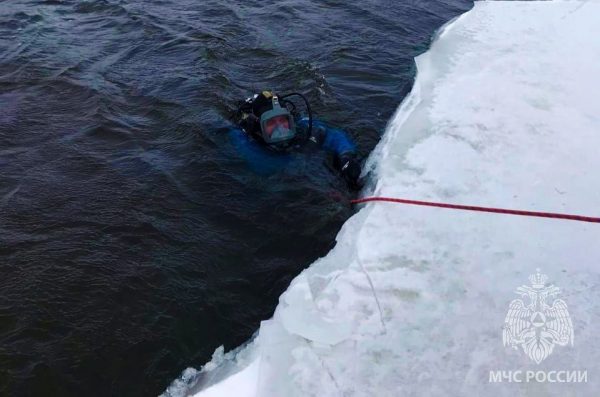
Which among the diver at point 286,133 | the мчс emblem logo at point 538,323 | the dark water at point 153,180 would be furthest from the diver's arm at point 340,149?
the мчс emblem logo at point 538,323

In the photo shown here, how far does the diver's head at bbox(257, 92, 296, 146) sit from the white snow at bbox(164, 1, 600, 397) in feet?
2.84

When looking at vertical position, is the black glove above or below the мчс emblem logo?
below

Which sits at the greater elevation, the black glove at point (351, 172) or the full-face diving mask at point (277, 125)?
the full-face diving mask at point (277, 125)

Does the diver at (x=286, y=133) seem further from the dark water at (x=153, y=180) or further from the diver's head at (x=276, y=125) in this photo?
the dark water at (x=153, y=180)

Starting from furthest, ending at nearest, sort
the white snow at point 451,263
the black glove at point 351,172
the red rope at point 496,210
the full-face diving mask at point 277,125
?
the black glove at point 351,172
the full-face diving mask at point 277,125
the red rope at point 496,210
the white snow at point 451,263

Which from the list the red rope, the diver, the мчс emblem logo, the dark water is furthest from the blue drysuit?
the мчс emblem logo

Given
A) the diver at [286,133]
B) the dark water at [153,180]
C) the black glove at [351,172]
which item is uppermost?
the diver at [286,133]

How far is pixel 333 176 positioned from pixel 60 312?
2.77 metres

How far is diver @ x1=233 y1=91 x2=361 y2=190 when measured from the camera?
4.87 metres

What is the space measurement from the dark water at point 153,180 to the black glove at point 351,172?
0.17 m

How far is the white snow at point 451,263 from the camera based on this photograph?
116 inches

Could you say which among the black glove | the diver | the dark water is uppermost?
the diver

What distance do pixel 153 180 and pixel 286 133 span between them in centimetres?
142

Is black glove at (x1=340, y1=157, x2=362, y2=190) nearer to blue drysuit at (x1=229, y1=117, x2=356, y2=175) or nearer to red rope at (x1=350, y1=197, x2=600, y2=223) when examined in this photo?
blue drysuit at (x1=229, y1=117, x2=356, y2=175)
